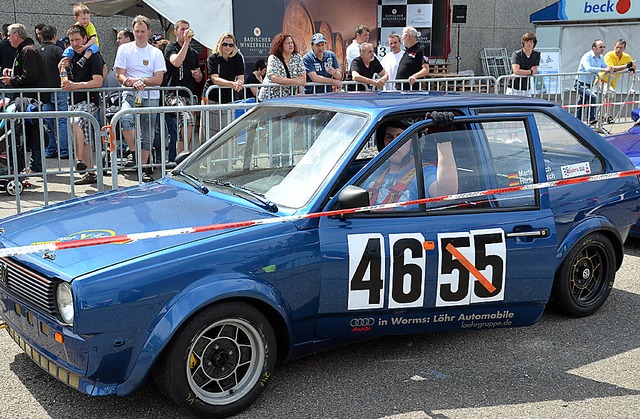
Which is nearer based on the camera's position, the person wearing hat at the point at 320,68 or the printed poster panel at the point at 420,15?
the person wearing hat at the point at 320,68

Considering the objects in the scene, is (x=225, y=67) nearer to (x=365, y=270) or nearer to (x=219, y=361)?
(x=365, y=270)

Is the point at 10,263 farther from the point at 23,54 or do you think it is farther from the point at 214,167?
the point at 23,54

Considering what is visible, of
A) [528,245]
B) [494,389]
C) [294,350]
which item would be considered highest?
[528,245]

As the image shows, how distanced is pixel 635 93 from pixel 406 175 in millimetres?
11959

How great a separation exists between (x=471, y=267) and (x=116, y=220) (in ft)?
6.49

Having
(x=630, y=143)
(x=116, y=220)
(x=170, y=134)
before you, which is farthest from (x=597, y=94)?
(x=116, y=220)

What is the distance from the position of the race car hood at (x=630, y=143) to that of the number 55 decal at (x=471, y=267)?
134 inches

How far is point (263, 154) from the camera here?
4.75 meters

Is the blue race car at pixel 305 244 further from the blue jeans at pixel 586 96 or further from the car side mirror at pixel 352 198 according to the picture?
the blue jeans at pixel 586 96

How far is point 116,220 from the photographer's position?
160 inches

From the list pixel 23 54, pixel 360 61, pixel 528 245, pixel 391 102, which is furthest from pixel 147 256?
pixel 360 61

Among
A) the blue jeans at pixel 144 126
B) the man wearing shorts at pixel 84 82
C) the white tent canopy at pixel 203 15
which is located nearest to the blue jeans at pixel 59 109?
the man wearing shorts at pixel 84 82

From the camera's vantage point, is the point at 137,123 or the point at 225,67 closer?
the point at 137,123

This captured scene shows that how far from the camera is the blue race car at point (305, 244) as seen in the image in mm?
3525
